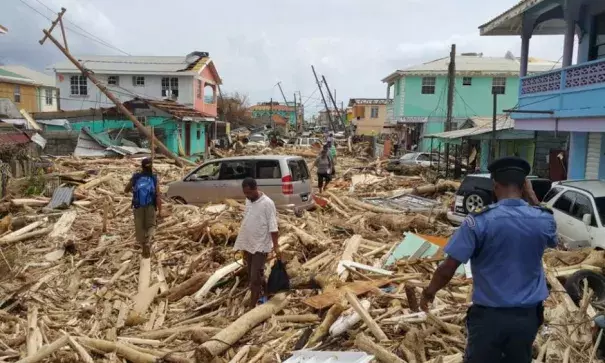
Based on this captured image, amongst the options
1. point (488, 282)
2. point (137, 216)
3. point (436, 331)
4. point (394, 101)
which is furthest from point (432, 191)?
point (394, 101)

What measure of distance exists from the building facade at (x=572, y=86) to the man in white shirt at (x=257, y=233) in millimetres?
9664

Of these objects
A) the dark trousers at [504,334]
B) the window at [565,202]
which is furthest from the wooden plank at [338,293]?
the window at [565,202]

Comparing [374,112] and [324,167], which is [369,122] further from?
[324,167]

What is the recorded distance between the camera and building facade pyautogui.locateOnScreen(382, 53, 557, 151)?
37.4 metres

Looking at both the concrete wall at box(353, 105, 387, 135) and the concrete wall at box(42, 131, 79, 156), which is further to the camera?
the concrete wall at box(353, 105, 387, 135)

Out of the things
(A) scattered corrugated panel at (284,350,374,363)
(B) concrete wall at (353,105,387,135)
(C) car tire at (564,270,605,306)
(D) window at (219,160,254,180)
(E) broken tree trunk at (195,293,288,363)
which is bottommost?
(E) broken tree trunk at (195,293,288,363)

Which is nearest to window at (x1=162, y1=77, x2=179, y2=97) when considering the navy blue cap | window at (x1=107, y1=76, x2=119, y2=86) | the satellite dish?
the satellite dish

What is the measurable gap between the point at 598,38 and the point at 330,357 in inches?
585

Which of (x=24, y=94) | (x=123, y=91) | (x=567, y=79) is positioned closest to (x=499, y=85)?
(x=567, y=79)

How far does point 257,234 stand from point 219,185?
23.7 ft

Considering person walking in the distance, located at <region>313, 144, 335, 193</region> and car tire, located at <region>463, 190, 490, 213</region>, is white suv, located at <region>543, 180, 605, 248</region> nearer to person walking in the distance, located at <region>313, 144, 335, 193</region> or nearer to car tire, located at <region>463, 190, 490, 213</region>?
car tire, located at <region>463, 190, 490, 213</region>

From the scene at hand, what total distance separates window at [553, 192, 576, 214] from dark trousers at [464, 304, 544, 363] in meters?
7.26

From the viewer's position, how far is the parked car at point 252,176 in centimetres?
1286

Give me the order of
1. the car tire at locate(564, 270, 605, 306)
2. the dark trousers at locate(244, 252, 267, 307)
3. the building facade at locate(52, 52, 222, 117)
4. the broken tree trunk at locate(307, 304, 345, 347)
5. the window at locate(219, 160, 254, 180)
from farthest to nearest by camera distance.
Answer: the building facade at locate(52, 52, 222, 117) → the window at locate(219, 160, 254, 180) → the dark trousers at locate(244, 252, 267, 307) → the car tire at locate(564, 270, 605, 306) → the broken tree trunk at locate(307, 304, 345, 347)
